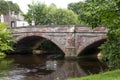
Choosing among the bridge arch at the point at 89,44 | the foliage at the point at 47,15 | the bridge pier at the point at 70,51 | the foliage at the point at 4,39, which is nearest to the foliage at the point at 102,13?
the bridge arch at the point at 89,44

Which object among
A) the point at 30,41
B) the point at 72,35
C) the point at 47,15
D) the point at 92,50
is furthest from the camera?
the point at 47,15

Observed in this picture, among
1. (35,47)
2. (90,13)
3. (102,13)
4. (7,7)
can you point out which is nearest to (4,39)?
(35,47)

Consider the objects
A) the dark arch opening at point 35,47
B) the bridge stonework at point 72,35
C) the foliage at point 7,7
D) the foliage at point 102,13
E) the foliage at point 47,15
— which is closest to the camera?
the foliage at point 102,13

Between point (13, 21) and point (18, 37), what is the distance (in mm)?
37203

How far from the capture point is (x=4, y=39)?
52406 mm

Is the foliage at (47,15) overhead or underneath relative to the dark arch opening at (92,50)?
overhead

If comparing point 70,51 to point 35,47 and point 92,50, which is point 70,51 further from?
point 35,47

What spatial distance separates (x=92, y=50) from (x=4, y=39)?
14.1 m

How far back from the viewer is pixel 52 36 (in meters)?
51.4

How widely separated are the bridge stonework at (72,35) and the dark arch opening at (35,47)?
235 inches

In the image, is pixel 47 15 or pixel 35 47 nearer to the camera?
pixel 35 47

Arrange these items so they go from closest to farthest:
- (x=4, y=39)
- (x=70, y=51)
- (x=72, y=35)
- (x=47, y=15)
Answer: (x=72, y=35), (x=70, y=51), (x=4, y=39), (x=47, y=15)

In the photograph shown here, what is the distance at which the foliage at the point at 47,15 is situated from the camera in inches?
2933

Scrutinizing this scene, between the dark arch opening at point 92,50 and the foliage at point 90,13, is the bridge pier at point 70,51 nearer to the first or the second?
the dark arch opening at point 92,50
